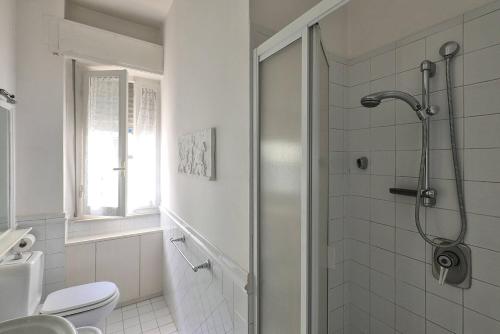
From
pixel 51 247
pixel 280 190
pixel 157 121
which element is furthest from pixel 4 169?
pixel 280 190

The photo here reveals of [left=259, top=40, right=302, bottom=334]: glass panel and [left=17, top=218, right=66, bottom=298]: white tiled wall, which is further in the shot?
[left=17, top=218, right=66, bottom=298]: white tiled wall

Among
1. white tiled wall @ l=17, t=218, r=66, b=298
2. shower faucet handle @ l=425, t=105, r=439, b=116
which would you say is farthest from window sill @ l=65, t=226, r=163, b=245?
shower faucet handle @ l=425, t=105, r=439, b=116

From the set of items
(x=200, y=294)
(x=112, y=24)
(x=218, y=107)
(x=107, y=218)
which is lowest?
(x=200, y=294)

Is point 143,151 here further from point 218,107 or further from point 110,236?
point 218,107

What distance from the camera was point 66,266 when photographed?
80.0 inches

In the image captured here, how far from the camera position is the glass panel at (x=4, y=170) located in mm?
1598

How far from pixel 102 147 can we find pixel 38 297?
1.27 metres

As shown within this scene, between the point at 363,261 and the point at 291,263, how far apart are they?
0.88 metres

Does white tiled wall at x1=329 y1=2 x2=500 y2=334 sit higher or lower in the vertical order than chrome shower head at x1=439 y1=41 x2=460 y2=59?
lower

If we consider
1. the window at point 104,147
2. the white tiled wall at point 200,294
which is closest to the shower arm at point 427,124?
the white tiled wall at point 200,294

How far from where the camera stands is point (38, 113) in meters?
1.90

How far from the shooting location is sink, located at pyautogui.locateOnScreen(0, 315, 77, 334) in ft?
→ 2.82

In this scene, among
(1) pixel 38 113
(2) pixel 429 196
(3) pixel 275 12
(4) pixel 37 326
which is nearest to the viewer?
(4) pixel 37 326

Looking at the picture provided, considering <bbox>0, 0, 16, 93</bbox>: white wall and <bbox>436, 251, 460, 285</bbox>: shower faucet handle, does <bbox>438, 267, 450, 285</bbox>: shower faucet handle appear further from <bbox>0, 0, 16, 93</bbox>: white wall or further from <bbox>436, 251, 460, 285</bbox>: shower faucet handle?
<bbox>0, 0, 16, 93</bbox>: white wall
